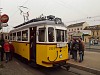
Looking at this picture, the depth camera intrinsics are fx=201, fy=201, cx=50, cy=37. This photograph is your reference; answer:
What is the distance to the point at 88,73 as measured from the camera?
11359mm

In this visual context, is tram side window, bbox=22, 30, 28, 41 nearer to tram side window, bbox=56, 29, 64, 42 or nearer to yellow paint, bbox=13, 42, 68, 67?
yellow paint, bbox=13, 42, 68, 67

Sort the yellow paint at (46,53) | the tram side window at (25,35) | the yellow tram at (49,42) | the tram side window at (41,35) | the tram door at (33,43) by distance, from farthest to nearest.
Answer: the tram side window at (25,35)
the tram door at (33,43)
the tram side window at (41,35)
the yellow tram at (49,42)
the yellow paint at (46,53)

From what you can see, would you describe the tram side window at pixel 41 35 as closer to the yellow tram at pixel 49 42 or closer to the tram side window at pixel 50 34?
the yellow tram at pixel 49 42

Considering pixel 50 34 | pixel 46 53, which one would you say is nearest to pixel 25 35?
pixel 50 34

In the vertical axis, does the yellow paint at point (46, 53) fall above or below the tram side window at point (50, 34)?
below

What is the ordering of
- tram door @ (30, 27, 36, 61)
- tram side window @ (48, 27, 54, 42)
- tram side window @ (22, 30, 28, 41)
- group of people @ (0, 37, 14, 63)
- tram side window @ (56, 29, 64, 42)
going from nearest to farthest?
tram side window @ (48, 27, 54, 42)
tram side window @ (56, 29, 64, 42)
tram door @ (30, 27, 36, 61)
tram side window @ (22, 30, 28, 41)
group of people @ (0, 37, 14, 63)

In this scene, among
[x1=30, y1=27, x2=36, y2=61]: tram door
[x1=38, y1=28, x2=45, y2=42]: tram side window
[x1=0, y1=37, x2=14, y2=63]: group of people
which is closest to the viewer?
[x1=38, y1=28, x2=45, y2=42]: tram side window

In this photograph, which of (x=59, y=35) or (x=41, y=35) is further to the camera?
(x=59, y=35)

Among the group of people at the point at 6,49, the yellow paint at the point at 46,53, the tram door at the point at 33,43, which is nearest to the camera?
the yellow paint at the point at 46,53

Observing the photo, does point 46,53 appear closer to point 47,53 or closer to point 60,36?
point 47,53

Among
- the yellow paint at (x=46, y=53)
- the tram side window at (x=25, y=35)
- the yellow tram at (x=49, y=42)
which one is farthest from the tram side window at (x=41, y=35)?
the tram side window at (x=25, y=35)

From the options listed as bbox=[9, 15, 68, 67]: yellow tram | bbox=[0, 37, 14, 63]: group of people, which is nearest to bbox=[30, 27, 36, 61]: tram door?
bbox=[9, 15, 68, 67]: yellow tram

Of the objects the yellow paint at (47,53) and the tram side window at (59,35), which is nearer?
the yellow paint at (47,53)

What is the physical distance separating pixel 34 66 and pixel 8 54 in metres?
4.13
